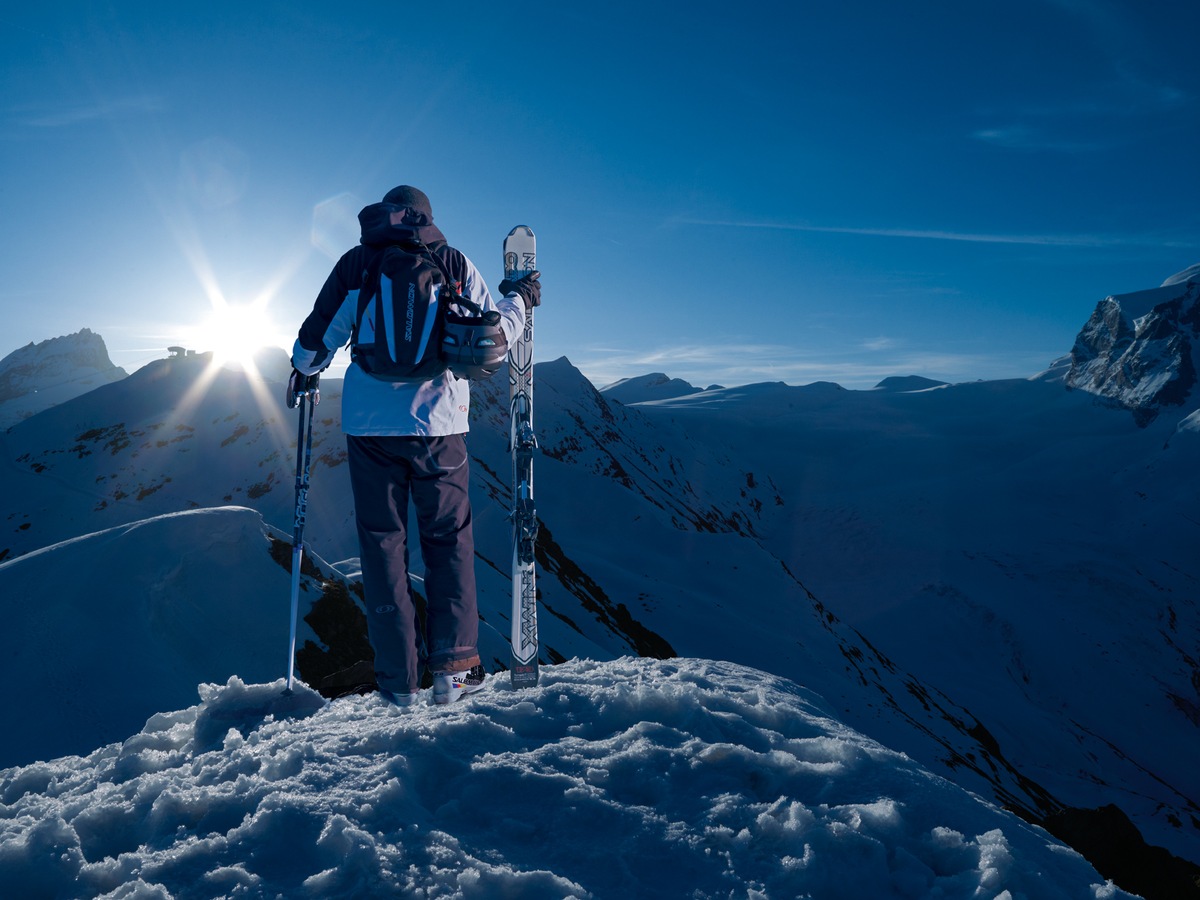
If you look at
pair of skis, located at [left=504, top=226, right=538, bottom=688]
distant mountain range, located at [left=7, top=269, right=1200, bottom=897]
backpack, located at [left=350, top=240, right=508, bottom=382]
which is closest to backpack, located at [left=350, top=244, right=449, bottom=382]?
backpack, located at [left=350, top=240, right=508, bottom=382]

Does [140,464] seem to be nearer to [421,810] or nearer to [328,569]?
[328,569]

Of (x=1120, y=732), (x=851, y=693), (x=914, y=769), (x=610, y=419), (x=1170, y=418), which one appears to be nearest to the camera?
(x=914, y=769)

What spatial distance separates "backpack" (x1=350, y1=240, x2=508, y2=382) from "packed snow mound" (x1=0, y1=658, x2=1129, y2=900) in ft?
8.84

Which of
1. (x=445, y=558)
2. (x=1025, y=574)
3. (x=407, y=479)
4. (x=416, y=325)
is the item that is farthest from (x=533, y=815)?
(x=1025, y=574)

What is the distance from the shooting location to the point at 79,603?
10703mm

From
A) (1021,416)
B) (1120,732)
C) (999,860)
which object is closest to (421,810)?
(999,860)

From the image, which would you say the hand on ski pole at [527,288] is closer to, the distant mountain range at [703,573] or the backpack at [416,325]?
the backpack at [416,325]

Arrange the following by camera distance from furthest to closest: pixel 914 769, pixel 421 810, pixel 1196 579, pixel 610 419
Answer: pixel 610 419 < pixel 1196 579 < pixel 914 769 < pixel 421 810

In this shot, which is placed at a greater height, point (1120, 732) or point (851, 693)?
point (851, 693)

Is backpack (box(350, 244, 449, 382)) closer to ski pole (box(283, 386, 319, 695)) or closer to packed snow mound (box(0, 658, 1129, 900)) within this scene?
ski pole (box(283, 386, 319, 695))

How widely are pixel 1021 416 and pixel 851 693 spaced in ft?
579

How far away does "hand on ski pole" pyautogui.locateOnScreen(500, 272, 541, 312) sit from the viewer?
6.35m

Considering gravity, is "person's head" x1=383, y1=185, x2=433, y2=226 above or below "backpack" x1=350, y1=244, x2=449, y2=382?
above

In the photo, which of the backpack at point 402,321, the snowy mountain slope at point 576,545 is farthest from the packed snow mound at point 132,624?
the backpack at point 402,321
